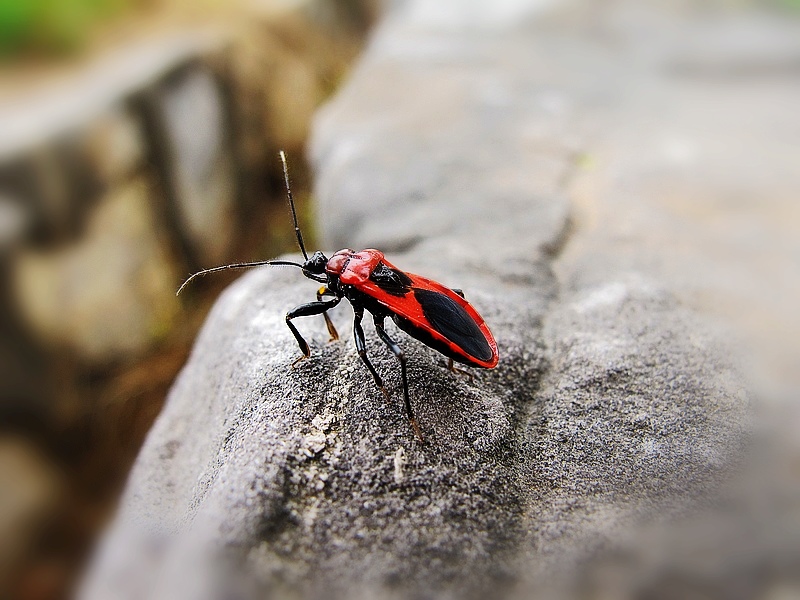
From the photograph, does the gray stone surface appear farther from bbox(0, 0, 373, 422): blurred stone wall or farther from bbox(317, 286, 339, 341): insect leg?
bbox(0, 0, 373, 422): blurred stone wall

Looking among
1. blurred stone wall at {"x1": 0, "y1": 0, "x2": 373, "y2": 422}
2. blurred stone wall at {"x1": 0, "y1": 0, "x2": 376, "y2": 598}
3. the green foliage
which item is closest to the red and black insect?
blurred stone wall at {"x1": 0, "y1": 0, "x2": 376, "y2": 598}

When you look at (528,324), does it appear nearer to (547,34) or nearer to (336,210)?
(336,210)

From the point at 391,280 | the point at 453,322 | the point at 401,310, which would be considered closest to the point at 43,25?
the point at 391,280

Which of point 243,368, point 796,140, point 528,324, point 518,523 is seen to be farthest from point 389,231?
point 796,140

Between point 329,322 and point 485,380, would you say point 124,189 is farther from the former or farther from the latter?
point 485,380

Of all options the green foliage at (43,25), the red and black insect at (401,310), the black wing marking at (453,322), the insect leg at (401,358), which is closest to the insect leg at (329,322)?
the red and black insect at (401,310)

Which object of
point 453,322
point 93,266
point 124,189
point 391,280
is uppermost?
point 391,280

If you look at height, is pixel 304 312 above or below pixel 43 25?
below

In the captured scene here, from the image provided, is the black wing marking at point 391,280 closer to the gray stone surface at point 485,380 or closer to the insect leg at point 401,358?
the insect leg at point 401,358
